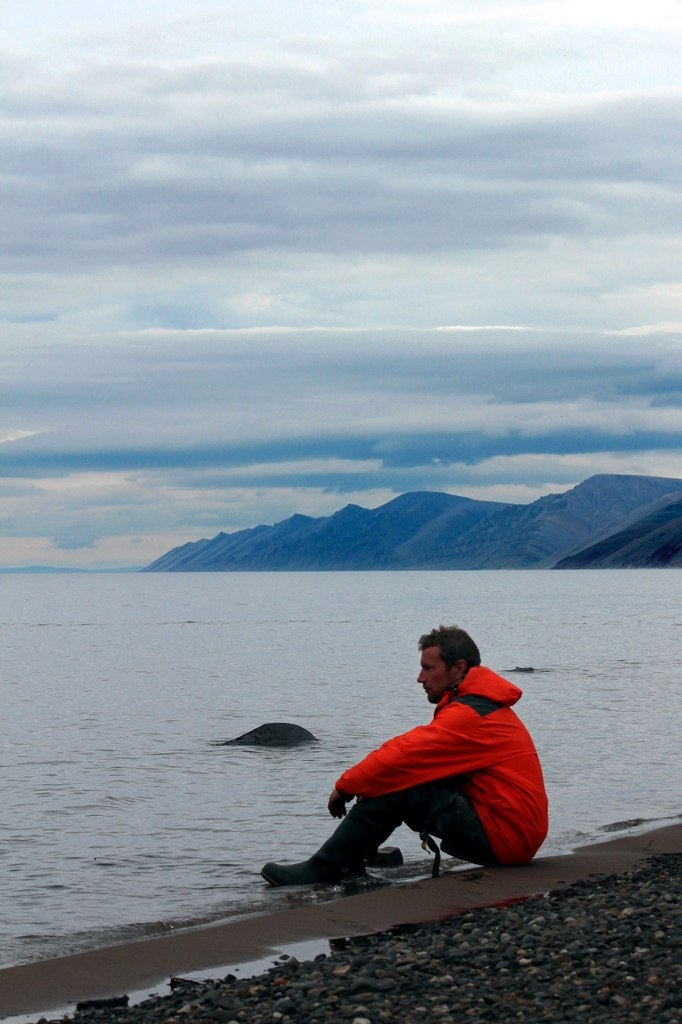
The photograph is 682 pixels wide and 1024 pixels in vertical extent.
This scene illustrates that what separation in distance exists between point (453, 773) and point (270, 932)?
6.46 ft

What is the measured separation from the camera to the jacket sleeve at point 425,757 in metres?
10.5

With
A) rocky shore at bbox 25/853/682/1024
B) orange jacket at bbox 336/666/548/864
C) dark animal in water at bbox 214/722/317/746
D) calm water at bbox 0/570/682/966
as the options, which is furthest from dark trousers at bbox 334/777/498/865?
dark animal in water at bbox 214/722/317/746

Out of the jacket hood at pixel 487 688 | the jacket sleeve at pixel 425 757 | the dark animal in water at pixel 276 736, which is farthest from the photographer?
the dark animal in water at pixel 276 736

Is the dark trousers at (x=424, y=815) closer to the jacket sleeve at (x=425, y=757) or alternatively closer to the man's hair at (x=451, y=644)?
the jacket sleeve at (x=425, y=757)

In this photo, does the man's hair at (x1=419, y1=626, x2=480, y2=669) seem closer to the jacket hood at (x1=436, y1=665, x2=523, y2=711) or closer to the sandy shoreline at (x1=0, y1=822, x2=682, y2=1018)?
the jacket hood at (x1=436, y1=665, x2=523, y2=711)

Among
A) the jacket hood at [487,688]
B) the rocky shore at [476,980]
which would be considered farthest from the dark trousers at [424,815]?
the rocky shore at [476,980]

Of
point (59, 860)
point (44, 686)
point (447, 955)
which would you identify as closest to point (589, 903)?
point (447, 955)

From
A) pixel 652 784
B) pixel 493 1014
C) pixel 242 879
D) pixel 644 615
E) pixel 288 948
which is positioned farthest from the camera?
pixel 644 615

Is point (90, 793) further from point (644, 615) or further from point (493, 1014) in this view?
point (644, 615)

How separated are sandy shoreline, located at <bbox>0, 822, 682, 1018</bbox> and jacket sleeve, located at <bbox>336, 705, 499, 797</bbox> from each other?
103 cm

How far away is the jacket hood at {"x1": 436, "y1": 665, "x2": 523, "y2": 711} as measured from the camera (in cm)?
1061

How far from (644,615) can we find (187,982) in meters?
96.3

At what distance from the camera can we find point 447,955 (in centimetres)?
820

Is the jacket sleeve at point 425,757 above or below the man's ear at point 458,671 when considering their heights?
below
